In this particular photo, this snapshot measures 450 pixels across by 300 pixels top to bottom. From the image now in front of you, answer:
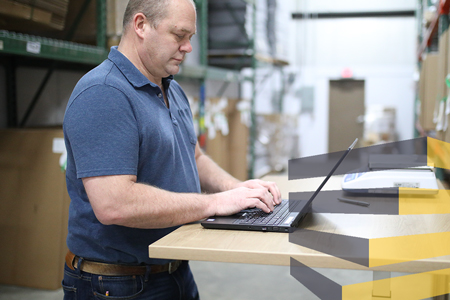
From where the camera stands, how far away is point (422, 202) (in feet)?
4.87

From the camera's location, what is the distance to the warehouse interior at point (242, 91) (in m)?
2.90

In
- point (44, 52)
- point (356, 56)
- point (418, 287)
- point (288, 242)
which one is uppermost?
point (356, 56)

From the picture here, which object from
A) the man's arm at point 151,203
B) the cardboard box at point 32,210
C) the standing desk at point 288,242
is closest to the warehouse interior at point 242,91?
the cardboard box at point 32,210

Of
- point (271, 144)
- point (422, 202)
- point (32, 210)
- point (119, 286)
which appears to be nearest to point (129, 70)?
point (119, 286)

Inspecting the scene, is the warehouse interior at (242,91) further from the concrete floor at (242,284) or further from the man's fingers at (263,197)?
the man's fingers at (263,197)

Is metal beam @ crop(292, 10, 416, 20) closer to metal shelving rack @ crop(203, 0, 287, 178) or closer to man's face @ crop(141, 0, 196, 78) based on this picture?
metal shelving rack @ crop(203, 0, 287, 178)

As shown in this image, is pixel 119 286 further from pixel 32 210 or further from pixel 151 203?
pixel 32 210

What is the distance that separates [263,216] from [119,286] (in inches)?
21.1

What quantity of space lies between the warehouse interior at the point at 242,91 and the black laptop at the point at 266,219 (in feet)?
3.93

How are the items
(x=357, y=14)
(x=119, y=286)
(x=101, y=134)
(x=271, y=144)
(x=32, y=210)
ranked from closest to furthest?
(x=101, y=134), (x=119, y=286), (x=32, y=210), (x=271, y=144), (x=357, y=14)

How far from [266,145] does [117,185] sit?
20.7 ft

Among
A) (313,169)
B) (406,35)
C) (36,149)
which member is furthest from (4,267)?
(406,35)

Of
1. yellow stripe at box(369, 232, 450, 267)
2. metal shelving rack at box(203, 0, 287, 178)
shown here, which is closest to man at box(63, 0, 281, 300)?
yellow stripe at box(369, 232, 450, 267)

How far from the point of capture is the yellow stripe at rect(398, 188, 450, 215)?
1.37 meters
